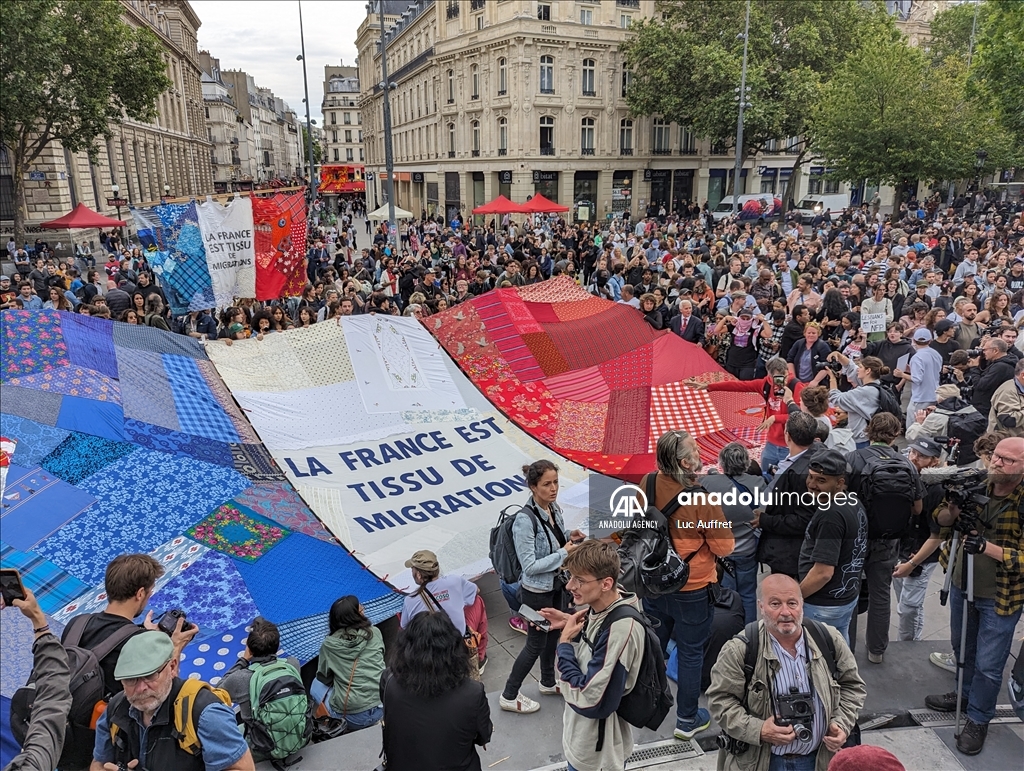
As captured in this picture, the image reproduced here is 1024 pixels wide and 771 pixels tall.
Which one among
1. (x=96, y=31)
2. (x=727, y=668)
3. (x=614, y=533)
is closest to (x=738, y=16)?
(x=96, y=31)

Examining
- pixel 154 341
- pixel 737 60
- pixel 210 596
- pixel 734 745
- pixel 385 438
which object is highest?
pixel 737 60

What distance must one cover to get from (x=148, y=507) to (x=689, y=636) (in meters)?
4.11

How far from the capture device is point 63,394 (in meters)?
5.87

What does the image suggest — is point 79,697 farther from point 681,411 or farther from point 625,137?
point 625,137

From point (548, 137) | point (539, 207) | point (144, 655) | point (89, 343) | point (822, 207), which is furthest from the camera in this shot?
point (548, 137)

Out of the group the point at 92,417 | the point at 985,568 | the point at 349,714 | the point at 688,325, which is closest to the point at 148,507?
the point at 92,417

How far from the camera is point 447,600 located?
4.61 metres

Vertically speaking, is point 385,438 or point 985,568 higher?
point 985,568

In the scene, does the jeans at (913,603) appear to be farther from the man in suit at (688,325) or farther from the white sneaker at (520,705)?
the man in suit at (688,325)

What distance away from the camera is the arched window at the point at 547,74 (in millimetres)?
39094

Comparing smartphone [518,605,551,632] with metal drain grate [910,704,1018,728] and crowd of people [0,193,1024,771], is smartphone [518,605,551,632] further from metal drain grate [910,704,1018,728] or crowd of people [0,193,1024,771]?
metal drain grate [910,704,1018,728]

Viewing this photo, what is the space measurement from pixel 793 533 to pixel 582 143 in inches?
1581

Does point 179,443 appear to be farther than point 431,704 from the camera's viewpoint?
Yes

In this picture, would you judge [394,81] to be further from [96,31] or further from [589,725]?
[589,725]
